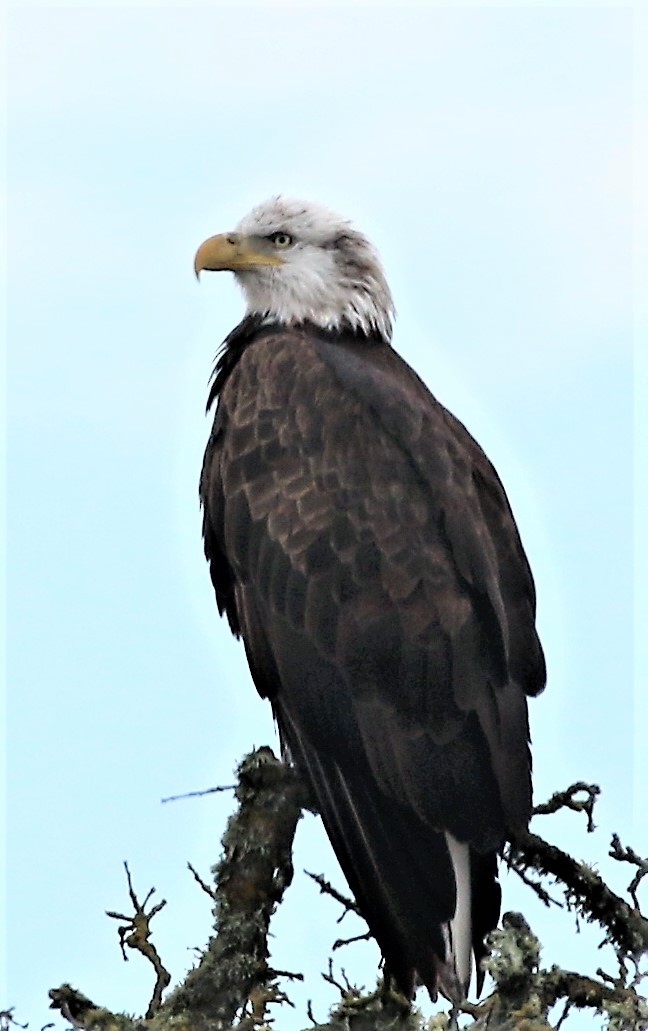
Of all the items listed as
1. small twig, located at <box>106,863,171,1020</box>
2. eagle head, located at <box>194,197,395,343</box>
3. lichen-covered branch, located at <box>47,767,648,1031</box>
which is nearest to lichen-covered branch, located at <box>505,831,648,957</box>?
lichen-covered branch, located at <box>47,767,648,1031</box>

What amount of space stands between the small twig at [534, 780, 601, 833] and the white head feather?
101 inches

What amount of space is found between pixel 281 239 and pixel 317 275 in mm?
268

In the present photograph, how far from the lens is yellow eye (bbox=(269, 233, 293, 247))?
7.14 m

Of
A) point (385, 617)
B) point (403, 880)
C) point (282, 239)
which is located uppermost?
point (282, 239)

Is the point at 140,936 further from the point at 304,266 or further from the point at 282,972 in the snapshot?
the point at 304,266

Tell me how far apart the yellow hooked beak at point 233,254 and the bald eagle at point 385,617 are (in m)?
0.53

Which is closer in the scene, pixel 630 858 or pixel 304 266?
pixel 630 858

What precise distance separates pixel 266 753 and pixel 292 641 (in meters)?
0.48

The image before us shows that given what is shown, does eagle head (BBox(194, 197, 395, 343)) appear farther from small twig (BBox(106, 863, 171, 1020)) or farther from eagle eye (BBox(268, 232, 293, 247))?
small twig (BBox(106, 863, 171, 1020))

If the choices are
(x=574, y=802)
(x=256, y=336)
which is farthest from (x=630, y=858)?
(x=256, y=336)

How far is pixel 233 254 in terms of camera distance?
7105 millimetres

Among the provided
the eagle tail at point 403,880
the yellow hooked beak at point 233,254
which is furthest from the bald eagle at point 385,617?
the yellow hooked beak at point 233,254

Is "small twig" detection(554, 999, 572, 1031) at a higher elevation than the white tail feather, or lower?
lower

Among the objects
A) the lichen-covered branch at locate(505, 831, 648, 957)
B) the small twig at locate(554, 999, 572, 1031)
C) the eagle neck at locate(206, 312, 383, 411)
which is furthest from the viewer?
the eagle neck at locate(206, 312, 383, 411)
